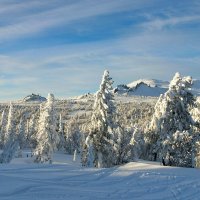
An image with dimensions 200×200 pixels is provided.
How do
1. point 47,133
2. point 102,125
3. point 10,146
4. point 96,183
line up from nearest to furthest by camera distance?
point 96,183, point 102,125, point 47,133, point 10,146

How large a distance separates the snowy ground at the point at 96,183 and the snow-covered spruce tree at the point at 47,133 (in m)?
40.8

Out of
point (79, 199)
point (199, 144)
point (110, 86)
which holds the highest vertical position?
point (110, 86)

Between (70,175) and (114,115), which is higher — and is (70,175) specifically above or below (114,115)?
below

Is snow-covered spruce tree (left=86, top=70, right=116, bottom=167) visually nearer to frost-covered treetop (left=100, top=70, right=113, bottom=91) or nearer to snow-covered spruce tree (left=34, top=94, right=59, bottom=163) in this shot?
frost-covered treetop (left=100, top=70, right=113, bottom=91)

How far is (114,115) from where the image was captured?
44.2 m

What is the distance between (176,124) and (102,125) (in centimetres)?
787

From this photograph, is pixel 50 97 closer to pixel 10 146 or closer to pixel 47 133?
pixel 47 133

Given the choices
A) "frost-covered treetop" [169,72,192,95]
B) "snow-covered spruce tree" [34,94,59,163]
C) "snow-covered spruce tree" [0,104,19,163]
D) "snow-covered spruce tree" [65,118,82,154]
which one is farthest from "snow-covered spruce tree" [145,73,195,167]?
"snow-covered spruce tree" [65,118,82,154]

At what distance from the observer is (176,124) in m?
41.0

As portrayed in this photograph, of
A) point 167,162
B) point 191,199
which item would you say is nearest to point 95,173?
point 191,199

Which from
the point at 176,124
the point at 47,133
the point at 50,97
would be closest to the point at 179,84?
the point at 176,124

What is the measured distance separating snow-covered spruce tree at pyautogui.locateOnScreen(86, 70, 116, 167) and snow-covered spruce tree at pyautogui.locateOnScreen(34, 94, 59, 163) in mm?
20963

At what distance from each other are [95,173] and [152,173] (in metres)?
3.14

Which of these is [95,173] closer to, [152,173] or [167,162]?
[152,173]
